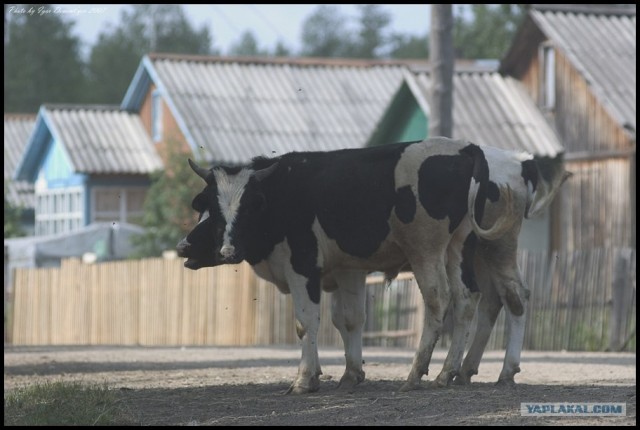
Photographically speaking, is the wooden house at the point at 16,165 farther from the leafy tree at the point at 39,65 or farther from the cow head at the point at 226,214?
the cow head at the point at 226,214

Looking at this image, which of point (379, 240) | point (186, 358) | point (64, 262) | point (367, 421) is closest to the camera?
point (367, 421)

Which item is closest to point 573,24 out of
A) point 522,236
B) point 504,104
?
point 504,104

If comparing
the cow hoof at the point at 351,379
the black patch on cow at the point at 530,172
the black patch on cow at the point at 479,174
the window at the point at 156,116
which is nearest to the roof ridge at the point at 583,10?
the window at the point at 156,116

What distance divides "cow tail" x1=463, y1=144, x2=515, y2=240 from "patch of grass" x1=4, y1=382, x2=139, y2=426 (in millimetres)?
3163

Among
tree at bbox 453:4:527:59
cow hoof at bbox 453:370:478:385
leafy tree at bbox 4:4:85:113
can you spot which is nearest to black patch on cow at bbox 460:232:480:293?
cow hoof at bbox 453:370:478:385

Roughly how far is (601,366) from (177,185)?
65.2 feet

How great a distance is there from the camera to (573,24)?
30.9 metres

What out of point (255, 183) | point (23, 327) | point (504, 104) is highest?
point (504, 104)

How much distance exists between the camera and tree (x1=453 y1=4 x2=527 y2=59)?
6406 centimetres

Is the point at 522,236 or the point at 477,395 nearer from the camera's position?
the point at 477,395

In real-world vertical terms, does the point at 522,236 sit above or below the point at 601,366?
above

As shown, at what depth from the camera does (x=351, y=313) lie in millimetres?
11984

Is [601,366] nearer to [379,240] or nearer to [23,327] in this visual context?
[379,240]

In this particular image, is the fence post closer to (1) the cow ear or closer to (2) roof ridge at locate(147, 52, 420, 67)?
(1) the cow ear
